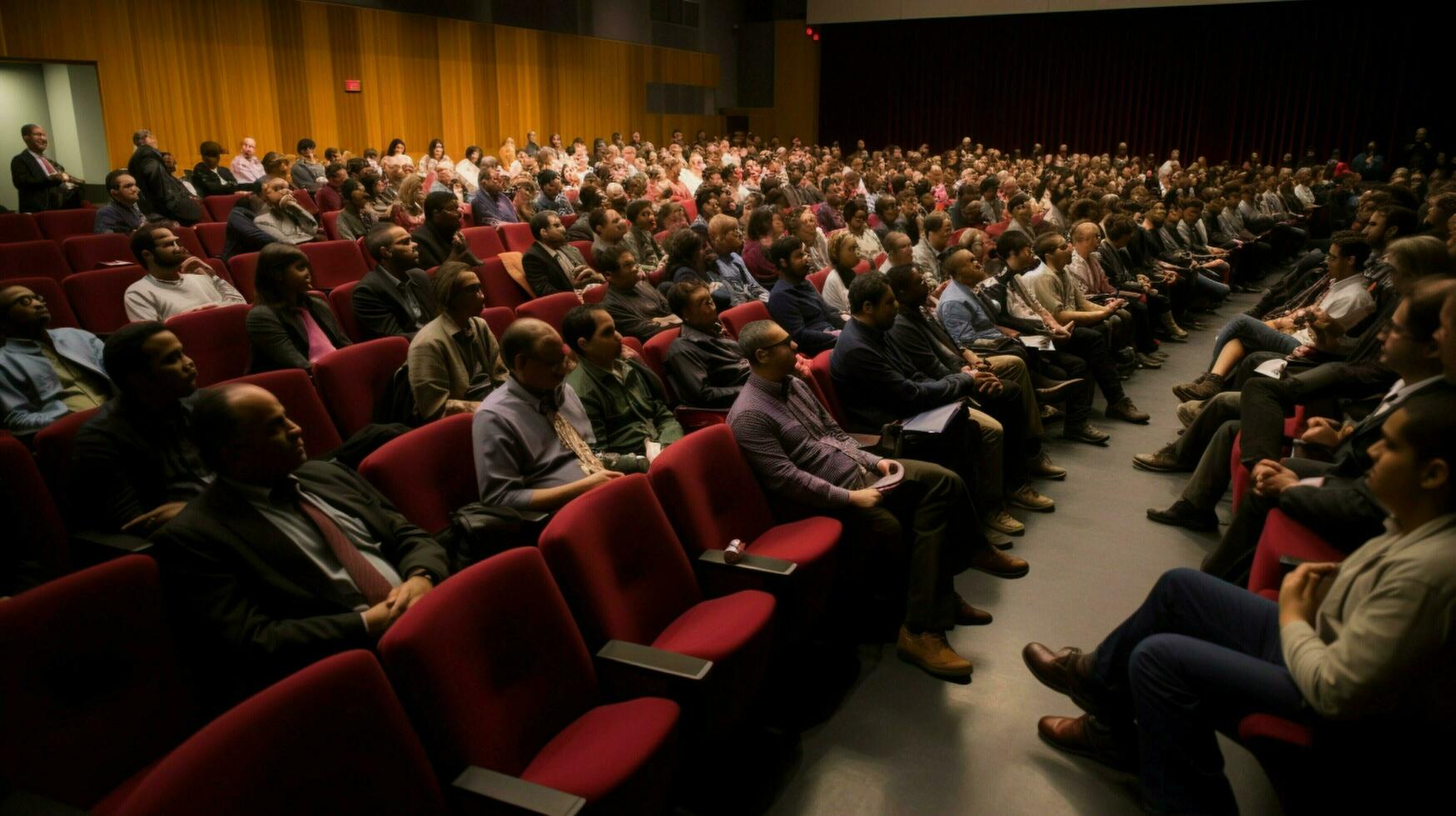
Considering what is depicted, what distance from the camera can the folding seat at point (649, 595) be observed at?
2012 mm

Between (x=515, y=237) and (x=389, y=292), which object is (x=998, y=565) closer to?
(x=389, y=292)

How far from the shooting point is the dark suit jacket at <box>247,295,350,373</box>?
3.49 m

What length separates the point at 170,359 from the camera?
7.84ft

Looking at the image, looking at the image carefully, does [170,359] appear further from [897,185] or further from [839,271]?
[897,185]

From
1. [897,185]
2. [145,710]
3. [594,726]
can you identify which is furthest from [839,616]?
[897,185]

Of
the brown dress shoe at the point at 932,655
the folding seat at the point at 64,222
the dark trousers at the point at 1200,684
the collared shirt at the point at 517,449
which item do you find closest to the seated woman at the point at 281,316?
the collared shirt at the point at 517,449

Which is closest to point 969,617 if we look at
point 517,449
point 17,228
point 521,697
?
point 517,449

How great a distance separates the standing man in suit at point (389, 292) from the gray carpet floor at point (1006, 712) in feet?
8.57

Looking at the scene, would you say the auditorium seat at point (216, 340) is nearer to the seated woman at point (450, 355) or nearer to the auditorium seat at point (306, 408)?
the auditorium seat at point (306, 408)

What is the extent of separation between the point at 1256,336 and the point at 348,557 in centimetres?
455

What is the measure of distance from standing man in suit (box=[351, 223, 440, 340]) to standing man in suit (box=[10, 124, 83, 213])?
5054 mm

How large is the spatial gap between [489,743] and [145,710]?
25.9 inches

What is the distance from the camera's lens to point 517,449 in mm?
2602

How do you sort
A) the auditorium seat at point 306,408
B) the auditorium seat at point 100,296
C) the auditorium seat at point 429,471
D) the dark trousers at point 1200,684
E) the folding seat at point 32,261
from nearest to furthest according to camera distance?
the dark trousers at point 1200,684 < the auditorium seat at point 429,471 < the auditorium seat at point 306,408 < the auditorium seat at point 100,296 < the folding seat at point 32,261
